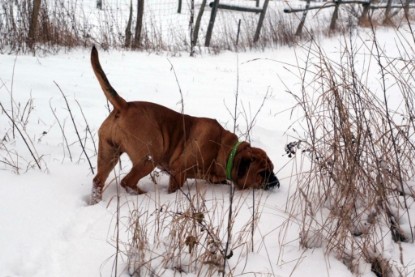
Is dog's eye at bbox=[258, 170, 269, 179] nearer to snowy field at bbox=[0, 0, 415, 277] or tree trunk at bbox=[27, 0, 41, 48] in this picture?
snowy field at bbox=[0, 0, 415, 277]

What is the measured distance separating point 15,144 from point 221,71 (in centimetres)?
553

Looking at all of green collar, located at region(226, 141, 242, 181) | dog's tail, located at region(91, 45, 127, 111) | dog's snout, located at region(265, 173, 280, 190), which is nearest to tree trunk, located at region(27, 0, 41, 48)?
dog's tail, located at region(91, 45, 127, 111)

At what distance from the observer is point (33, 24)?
7797 mm

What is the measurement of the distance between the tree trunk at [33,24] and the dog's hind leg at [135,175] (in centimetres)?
588

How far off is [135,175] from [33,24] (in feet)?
20.2

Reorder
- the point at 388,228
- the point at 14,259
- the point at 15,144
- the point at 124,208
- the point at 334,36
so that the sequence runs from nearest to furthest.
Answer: the point at 14,259, the point at 388,228, the point at 124,208, the point at 15,144, the point at 334,36

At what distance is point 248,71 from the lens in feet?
28.9

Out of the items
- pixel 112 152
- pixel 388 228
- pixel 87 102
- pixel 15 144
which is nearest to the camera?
pixel 388 228

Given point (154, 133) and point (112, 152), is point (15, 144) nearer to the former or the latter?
point (112, 152)

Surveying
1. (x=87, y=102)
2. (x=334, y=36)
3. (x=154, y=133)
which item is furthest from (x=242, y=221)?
(x=334, y=36)

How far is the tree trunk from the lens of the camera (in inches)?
300

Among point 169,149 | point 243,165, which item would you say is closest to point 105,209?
point 169,149

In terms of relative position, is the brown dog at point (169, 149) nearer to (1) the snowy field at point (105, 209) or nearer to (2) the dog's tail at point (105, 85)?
(2) the dog's tail at point (105, 85)

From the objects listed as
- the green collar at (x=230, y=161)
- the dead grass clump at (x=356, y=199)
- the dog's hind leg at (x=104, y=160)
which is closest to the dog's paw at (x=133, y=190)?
the dog's hind leg at (x=104, y=160)
